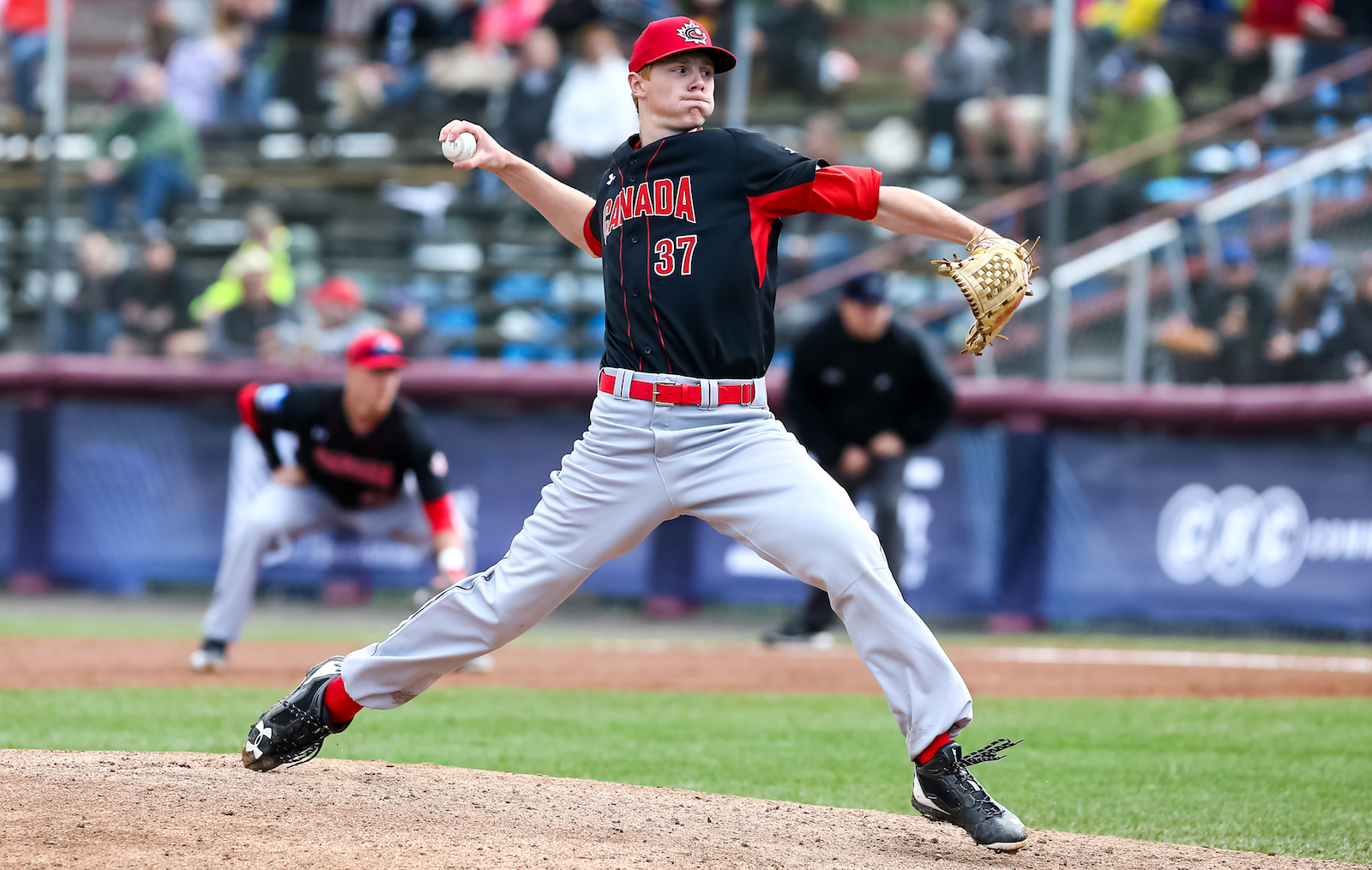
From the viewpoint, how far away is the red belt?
3.65m

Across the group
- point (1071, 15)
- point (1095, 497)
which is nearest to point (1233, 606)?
point (1095, 497)

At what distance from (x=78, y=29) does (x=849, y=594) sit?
11.2m

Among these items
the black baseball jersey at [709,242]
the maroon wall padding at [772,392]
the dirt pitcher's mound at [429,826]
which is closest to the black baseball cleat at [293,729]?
the dirt pitcher's mound at [429,826]

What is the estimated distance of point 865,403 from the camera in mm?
8398

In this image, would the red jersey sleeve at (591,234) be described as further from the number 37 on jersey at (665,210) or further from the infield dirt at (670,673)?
the infield dirt at (670,673)

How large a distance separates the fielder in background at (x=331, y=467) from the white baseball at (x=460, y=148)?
3.01 m

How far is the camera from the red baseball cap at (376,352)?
674 centimetres

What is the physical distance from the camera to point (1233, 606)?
9180 millimetres

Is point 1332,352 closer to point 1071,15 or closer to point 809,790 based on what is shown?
point 1071,15

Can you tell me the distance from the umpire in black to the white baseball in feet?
15.1

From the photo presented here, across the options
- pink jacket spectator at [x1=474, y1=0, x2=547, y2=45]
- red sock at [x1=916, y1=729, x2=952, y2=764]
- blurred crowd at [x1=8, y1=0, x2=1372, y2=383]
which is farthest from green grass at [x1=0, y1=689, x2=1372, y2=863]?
pink jacket spectator at [x1=474, y1=0, x2=547, y2=45]

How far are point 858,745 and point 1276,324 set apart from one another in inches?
203

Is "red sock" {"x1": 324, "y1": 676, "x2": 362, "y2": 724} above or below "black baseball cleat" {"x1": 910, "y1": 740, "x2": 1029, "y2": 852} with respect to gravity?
above

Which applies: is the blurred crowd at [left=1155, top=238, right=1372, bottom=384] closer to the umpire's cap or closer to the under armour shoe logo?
the umpire's cap
